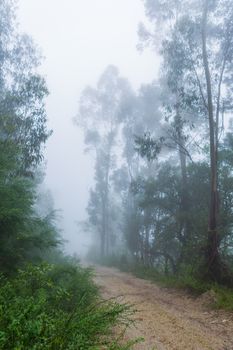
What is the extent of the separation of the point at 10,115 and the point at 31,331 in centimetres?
1237

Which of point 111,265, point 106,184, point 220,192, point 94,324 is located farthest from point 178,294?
point 106,184

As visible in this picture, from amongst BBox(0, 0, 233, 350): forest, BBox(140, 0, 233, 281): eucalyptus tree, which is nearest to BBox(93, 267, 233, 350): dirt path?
BBox(0, 0, 233, 350): forest

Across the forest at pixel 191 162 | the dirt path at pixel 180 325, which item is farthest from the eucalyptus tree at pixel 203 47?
the dirt path at pixel 180 325

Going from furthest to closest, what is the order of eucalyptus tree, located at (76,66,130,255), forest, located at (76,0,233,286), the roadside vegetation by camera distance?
eucalyptus tree, located at (76,66,130,255)
forest, located at (76,0,233,286)
the roadside vegetation

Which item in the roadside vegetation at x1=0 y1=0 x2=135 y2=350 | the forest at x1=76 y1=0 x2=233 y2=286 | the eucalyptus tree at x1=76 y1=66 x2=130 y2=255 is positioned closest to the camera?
the roadside vegetation at x1=0 y1=0 x2=135 y2=350

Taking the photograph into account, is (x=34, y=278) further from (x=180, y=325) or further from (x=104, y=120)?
(x=104, y=120)

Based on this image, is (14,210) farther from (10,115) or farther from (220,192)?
(220,192)

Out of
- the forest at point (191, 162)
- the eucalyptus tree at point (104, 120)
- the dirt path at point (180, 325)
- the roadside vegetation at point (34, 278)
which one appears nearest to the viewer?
the roadside vegetation at point (34, 278)

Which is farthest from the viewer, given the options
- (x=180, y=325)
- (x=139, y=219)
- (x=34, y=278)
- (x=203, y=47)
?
(x=139, y=219)

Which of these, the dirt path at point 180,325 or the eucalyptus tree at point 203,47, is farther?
the eucalyptus tree at point 203,47

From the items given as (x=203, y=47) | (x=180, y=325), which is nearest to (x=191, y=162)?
(x=203, y=47)

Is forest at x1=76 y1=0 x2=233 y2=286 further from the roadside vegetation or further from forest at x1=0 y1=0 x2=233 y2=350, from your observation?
the roadside vegetation

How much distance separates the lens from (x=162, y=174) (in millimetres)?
20219

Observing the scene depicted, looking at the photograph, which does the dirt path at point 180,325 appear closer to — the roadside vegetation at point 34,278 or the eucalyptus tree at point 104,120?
the roadside vegetation at point 34,278
